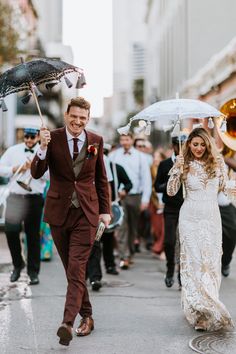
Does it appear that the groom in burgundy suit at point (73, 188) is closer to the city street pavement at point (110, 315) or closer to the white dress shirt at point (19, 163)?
the city street pavement at point (110, 315)

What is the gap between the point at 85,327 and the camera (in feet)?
22.4

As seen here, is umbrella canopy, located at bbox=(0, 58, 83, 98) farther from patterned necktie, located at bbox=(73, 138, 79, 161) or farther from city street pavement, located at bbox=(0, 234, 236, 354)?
city street pavement, located at bbox=(0, 234, 236, 354)

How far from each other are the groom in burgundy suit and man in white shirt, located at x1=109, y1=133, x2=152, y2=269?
5.25 meters

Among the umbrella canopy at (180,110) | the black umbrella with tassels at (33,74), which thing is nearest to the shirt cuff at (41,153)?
the black umbrella with tassels at (33,74)

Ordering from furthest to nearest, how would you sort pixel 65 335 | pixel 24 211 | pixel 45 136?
1. pixel 24 211
2. pixel 45 136
3. pixel 65 335

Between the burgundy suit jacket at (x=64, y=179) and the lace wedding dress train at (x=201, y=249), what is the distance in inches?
40.6

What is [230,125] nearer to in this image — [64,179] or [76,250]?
[64,179]

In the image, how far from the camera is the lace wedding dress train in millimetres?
6961

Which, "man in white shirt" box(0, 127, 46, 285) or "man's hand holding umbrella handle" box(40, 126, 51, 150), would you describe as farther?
"man in white shirt" box(0, 127, 46, 285)

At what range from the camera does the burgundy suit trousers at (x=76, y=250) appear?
21.3 feet

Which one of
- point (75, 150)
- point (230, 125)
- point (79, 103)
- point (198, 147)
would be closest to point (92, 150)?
point (75, 150)

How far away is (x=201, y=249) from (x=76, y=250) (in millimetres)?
1259

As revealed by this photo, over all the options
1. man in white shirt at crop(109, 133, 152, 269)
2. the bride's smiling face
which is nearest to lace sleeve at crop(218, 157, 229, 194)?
the bride's smiling face

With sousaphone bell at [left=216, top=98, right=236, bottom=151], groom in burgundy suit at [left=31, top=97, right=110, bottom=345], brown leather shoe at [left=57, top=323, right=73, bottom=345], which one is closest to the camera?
brown leather shoe at [left=57, top=323, right=73, bottom=345]
